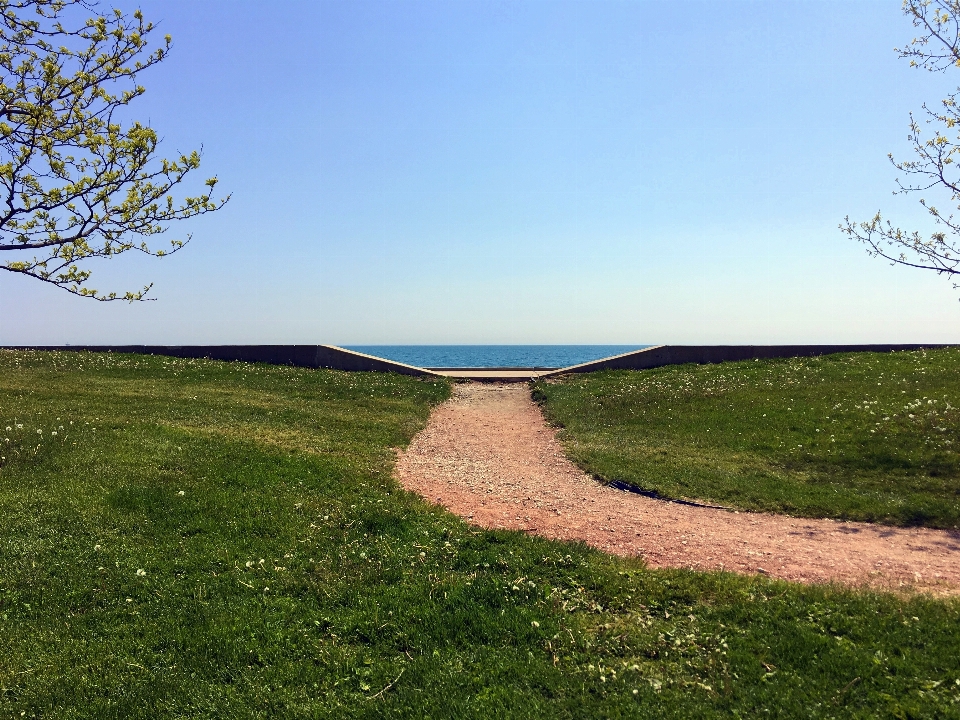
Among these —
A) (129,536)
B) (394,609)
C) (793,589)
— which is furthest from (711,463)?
(129,536)

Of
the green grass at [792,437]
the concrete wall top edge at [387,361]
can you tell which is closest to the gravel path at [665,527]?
the green grass at [792,437]

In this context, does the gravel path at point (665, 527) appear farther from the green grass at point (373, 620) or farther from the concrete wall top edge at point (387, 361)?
the concrete wall top edge at point (387, 361)

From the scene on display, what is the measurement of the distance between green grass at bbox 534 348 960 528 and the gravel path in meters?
1.02

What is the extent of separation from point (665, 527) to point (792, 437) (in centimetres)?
834

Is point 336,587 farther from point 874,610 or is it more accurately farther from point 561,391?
point 561,391

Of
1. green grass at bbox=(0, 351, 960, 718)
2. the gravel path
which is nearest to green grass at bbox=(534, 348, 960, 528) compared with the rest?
the gravel path

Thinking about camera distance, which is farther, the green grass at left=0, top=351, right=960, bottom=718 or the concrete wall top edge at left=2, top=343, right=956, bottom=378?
the concrete wall top edge at left=2, top=343, right=956, bottom=378

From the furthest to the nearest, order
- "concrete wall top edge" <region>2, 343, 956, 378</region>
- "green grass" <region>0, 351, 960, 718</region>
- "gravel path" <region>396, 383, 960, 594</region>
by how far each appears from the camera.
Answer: "concrete wall top edge" <region>2, 343, 956, 378</region>, "gravel path" <region>396, 383, 960, 594</region>, "green grass" <region>0, 351, 960, 718</region>

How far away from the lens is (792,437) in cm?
1809

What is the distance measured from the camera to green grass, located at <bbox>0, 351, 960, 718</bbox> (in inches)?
247

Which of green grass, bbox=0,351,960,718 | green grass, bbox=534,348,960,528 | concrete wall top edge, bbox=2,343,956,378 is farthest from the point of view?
concrete wall top edge, bbox=2,343,956,378

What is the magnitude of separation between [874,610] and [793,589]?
39.5 inches

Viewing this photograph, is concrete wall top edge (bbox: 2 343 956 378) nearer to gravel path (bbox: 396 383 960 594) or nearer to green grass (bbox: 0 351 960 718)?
gravel path (bbox: 396 383 960 594)

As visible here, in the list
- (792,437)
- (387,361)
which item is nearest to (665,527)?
(792,437)
